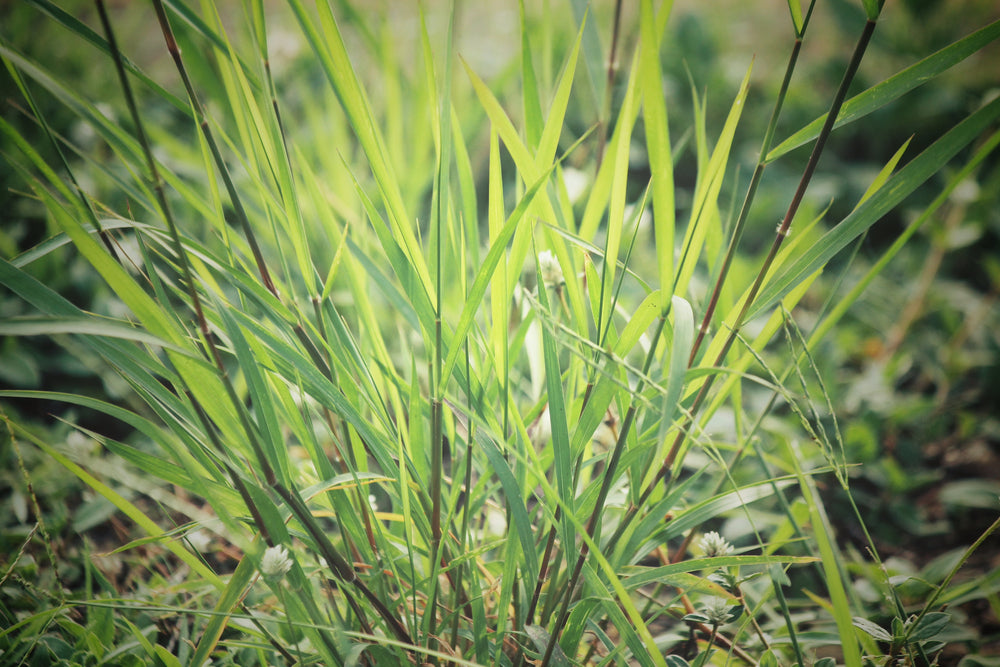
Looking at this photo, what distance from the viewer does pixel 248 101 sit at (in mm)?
474

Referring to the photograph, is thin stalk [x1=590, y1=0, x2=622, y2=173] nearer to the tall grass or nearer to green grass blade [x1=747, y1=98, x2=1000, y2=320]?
the tall grass

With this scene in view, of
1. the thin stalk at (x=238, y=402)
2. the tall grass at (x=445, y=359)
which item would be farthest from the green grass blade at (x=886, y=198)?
Result: the thin stalk at (x=238, y=402)

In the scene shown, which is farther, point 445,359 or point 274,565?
point 445,359

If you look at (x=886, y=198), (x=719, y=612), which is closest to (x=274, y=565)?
(x=719, y=612)

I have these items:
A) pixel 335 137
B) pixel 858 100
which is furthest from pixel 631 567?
pixel 335 137

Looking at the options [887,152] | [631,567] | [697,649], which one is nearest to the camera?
[631,567]

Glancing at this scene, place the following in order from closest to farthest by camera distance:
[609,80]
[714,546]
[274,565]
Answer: [274,565] < [714,546] < [609,80]

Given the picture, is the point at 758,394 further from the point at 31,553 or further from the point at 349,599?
the point at 31,553

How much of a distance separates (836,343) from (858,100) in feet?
2.59

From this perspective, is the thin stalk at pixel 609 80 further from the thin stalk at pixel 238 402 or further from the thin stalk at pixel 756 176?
the thin stalk at pixel 238 402

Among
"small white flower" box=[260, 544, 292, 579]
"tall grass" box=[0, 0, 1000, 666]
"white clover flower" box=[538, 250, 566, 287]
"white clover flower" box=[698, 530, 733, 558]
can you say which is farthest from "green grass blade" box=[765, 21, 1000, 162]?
"small white flower" box=[260, 544, 292, 579]

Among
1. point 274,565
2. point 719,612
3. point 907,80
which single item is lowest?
point 719,612

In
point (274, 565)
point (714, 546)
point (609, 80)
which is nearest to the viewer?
point (274, 565)

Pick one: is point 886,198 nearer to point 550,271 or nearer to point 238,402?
point 550,271
